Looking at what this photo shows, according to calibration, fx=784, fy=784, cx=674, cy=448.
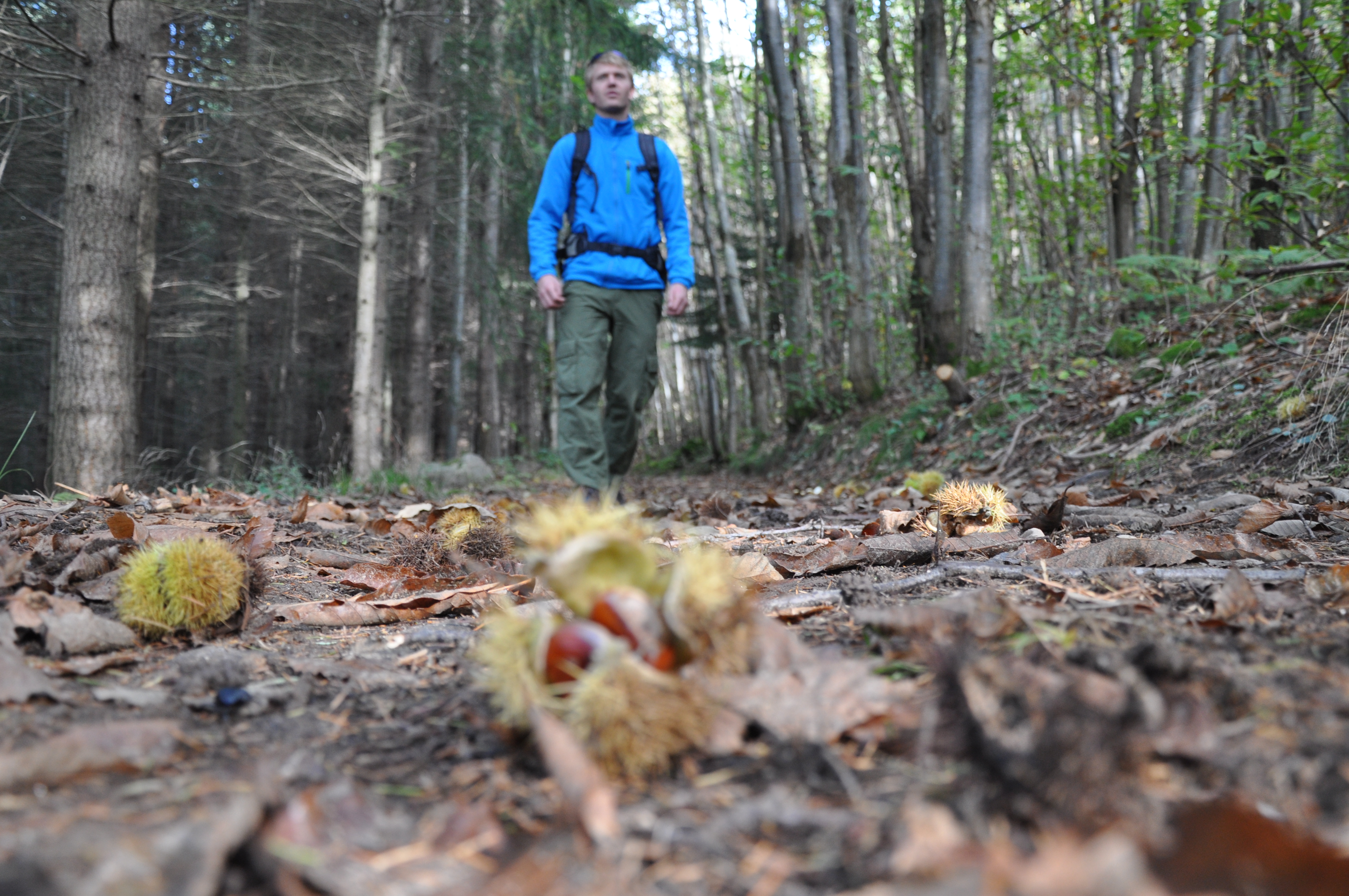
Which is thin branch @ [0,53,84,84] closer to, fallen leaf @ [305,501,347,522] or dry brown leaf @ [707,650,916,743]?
fallen leaf @ [305,501,347,522]

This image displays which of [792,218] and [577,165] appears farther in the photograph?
[792,218]

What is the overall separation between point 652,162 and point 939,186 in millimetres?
4390

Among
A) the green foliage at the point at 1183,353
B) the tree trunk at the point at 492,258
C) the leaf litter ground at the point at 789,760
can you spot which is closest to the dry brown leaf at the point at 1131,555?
the leaf litter ground at the point at 789,760

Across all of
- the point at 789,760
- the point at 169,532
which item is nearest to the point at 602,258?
the point at 169,532

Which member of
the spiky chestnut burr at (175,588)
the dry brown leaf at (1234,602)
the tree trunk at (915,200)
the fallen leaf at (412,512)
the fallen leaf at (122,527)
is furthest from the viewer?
the tree trunk at (915,200)

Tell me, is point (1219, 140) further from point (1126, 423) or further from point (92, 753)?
point (92, 753)

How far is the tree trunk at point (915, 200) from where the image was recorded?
9367 mm

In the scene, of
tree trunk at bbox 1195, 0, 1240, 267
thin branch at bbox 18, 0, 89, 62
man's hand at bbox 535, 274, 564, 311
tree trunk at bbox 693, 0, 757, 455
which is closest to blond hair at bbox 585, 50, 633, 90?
man's hand at bbox 535, 274, 564, 311

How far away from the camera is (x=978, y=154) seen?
7.66 meters

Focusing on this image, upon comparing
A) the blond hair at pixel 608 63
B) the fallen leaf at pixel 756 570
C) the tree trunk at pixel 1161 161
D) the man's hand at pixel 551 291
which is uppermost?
the tree trunk at pixel 1161 161

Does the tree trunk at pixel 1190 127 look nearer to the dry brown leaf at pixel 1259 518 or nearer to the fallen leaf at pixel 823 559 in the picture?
the dry brown leaf at pixel 1259 518

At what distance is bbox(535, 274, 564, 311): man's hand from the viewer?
514cm

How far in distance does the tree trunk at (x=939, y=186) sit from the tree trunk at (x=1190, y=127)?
87.0 inches

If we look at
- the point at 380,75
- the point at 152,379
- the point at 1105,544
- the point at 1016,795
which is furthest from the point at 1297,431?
the point at 152,379
